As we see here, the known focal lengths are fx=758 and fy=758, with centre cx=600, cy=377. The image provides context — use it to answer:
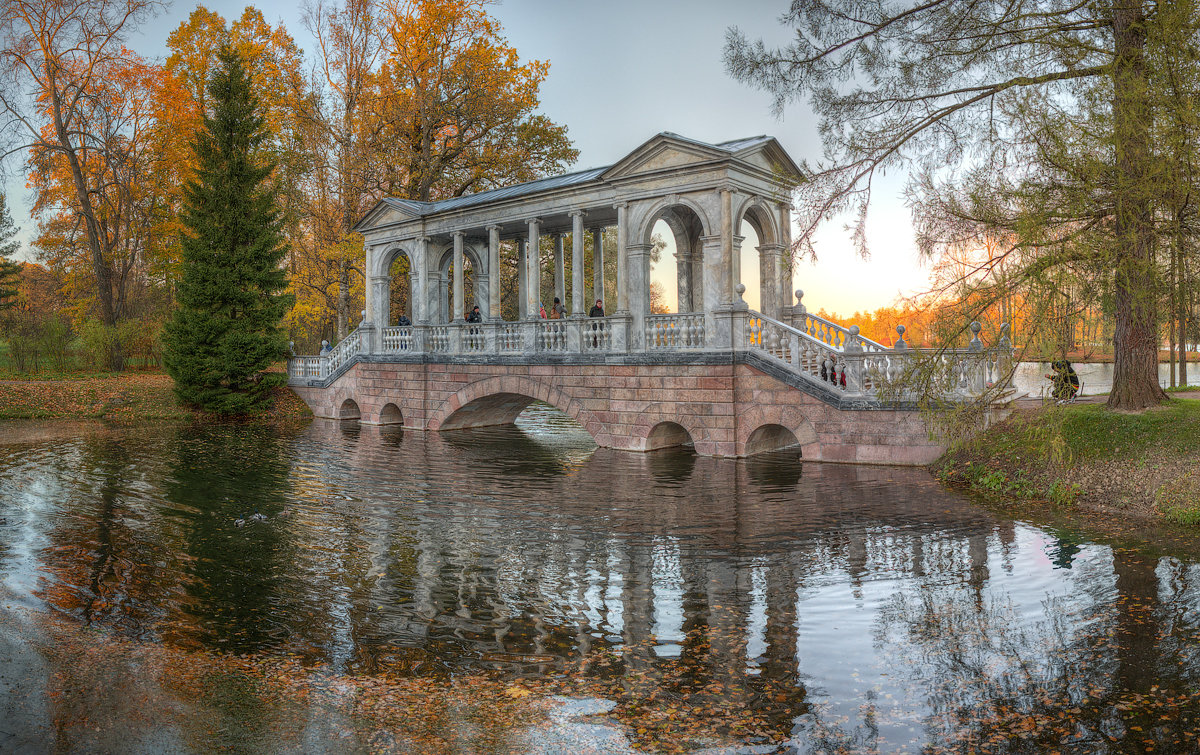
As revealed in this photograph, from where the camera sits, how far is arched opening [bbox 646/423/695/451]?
16688 millimetres

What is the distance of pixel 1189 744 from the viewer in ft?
13.8

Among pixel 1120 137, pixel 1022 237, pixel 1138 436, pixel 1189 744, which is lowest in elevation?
pixel 1189 744

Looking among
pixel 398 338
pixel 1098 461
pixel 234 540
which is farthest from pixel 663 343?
pixel 234 540

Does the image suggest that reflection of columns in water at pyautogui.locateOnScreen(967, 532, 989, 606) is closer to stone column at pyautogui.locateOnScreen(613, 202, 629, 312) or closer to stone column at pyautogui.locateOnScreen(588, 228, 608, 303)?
stone column at pyautogui.locateOnScreen(613, 202, 629, 312)

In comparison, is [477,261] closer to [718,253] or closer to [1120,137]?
[718,253]

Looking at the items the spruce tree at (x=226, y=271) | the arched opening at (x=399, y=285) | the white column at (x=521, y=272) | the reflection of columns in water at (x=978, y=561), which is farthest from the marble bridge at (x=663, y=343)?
the arched opening at (x=399, y=285)

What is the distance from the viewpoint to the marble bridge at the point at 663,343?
1412 cm

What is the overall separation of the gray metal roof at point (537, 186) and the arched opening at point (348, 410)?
6986 mm

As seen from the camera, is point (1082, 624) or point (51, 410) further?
point (51, 410)

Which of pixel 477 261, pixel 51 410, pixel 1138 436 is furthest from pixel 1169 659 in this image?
pixel 51 410

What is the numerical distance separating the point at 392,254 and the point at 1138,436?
65.1ft

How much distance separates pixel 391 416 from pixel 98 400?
10261 mm

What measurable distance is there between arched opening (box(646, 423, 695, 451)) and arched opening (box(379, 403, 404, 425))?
937 cm

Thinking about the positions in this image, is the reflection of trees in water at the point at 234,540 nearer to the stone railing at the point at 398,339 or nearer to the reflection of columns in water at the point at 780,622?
the reflection of columns in water at the point at 780,622
